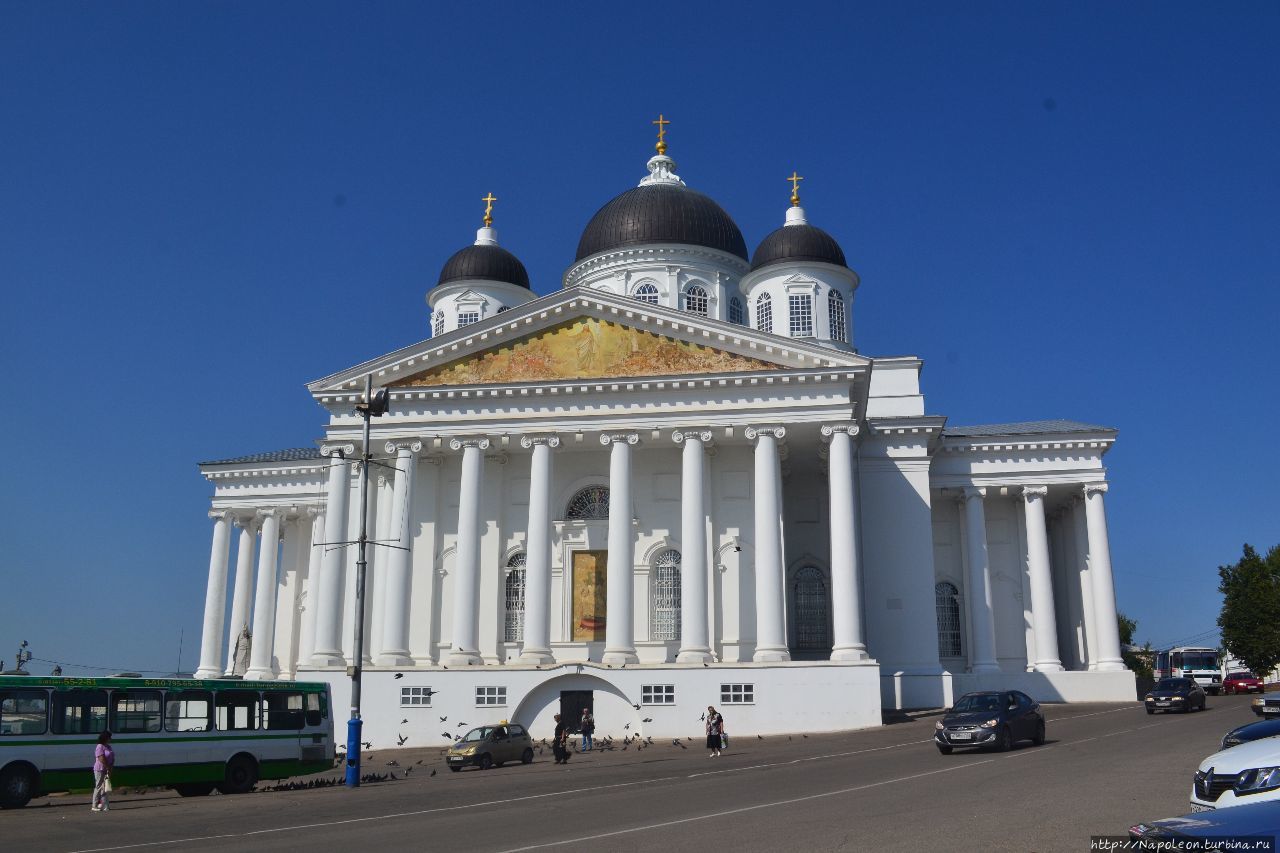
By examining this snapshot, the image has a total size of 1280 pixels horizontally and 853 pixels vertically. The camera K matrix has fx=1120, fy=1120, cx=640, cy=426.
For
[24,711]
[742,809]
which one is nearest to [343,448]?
[24,711]

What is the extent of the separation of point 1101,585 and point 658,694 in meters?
17.9

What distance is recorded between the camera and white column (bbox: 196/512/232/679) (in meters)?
44.7

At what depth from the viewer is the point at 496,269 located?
159ft

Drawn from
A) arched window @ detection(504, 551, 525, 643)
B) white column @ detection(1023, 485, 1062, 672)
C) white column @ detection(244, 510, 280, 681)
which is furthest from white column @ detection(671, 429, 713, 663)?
white column @ detection(244, 510, 280, 681)

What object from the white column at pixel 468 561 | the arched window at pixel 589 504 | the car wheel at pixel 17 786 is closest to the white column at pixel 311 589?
the white column at pixel 468 561

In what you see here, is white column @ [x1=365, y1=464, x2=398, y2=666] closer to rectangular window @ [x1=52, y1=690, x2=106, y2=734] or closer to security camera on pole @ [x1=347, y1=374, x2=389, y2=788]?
security camera on pole @ [x1=347, y1=374, x2=389, y2=788]

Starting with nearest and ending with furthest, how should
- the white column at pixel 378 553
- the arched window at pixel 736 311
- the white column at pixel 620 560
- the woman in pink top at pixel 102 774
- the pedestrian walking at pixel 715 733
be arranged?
the woman in pink top at pixel 102 774 < the pedestrian walking at pixel 715 733 < the white column at pixel 620 560 < the white column at pixel 378 553 < the arched window at pixel 736 311

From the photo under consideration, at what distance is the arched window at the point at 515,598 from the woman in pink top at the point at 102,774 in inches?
717

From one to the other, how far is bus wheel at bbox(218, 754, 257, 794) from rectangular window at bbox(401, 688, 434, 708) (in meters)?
10.5

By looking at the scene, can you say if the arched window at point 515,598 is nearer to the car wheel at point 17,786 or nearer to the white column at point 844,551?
the white column at point 844,551

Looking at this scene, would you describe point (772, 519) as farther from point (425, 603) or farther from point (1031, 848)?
point (1031, 848)

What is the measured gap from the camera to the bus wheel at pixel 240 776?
22.2m

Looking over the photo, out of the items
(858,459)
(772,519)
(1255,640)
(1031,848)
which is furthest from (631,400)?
(1255,640)

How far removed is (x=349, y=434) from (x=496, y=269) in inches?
585
